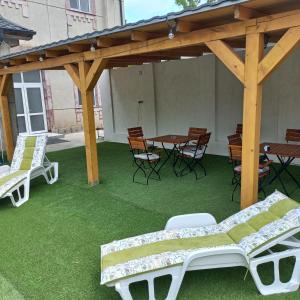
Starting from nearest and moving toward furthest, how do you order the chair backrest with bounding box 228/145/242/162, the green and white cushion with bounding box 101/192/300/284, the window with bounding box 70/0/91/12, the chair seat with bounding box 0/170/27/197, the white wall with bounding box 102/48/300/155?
the green and white cushion with bounding box 101/192/300/284 < the chair backrest with bounding box 228/145/242/162 < the chair seat with bounding box 0/170/27/197 < the white wall with bounding box 102/48/300/155 < the window with bounding box 70/0/91/12

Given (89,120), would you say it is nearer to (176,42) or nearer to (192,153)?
(192,153)

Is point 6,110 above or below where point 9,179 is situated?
above

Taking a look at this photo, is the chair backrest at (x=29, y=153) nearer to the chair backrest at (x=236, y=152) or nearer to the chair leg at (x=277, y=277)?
the chair backrest at (x=236, y=152)

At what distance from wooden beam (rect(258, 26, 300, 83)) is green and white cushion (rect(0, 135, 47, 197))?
4.23 metres

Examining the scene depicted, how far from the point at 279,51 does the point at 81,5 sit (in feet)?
47.5

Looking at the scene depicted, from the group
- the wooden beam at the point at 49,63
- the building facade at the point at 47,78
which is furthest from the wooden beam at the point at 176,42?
the building facade at the point at 47,78

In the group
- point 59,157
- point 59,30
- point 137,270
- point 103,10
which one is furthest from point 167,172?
point 103,10

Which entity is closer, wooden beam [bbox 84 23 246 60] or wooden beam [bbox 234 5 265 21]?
wooden beam [bbox 234 5 265 21]

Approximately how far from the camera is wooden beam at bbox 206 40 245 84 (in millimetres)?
3505

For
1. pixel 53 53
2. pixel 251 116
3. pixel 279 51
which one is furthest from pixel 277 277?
pixel 53 53

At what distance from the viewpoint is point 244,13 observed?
3.19 m

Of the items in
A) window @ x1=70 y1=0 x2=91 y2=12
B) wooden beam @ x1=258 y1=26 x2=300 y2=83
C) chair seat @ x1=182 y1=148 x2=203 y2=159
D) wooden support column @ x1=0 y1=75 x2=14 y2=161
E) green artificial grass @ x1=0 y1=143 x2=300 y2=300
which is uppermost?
window @ x1=70 y1=0 x2=91 y2=12

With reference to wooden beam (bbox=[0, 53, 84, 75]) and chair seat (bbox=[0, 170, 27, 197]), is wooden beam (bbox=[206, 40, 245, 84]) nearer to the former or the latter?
wooden beam (bbox=[0, 53, 84, 75])

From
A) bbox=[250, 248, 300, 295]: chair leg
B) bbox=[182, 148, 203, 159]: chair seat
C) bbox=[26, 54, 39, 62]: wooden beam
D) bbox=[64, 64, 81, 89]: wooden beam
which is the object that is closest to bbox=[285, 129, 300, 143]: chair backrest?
bbox=[182, 148, 203, 159]: chair seat
